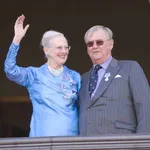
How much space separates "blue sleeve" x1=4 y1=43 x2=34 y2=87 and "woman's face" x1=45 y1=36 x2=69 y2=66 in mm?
171

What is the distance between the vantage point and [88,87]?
3.49m

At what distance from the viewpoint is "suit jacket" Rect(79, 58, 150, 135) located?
3312 millimetres

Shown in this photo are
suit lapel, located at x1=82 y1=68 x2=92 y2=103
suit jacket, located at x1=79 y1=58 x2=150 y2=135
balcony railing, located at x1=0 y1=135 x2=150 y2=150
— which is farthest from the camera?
suit lapel, located at x1=82 y1=68 x2=92 y2=103

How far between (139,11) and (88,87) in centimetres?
629

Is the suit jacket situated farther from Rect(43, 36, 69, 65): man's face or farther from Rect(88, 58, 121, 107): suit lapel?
Rect(43, 36, 69, 65): man's face

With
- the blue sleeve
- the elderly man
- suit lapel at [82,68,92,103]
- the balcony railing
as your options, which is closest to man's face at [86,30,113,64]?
the elderly man

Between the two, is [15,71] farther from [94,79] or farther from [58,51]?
[94,79]

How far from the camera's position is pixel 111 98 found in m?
3.36

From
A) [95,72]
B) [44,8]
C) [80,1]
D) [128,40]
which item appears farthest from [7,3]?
[95,72]

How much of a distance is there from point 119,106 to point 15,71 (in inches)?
28.6

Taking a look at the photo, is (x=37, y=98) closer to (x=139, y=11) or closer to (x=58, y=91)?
(x=58, y=91)

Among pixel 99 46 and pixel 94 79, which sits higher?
pixel 99 46

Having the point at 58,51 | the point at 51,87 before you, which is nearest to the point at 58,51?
the point at 58,51

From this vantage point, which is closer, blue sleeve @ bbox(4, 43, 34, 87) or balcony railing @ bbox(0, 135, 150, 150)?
balcony railing @ bbox(0, 135, 150, 150)
